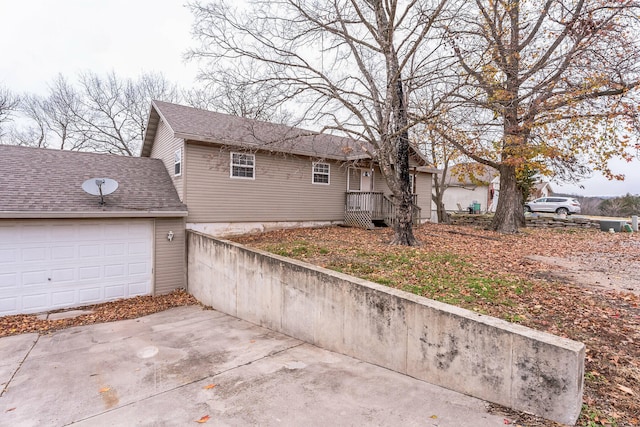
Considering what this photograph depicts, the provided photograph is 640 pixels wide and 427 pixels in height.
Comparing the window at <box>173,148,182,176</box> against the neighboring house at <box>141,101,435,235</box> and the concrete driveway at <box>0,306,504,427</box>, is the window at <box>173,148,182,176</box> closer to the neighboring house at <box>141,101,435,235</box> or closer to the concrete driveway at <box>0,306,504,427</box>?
the neighboring house at <box>141,101,435,235</box>

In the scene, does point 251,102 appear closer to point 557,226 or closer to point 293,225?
point 293,225

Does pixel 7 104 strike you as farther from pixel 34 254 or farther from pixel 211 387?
pixel 211 387

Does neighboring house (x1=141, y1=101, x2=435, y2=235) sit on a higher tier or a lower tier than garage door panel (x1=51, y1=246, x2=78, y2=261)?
higher

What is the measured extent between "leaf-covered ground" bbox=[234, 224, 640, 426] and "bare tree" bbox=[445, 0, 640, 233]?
3286 mm

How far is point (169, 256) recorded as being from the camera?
9.79 meters

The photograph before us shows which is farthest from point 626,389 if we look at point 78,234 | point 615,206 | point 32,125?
point 615,206

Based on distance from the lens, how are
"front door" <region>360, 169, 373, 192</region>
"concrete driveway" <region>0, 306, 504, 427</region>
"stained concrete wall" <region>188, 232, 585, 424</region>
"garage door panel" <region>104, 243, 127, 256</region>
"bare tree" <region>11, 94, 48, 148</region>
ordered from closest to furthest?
"stained concrete wall" <region>188, 232, 585, 424</region> < "concrete driveway" <region>0, 306, 504, 427</region> < "garage door panel" <region>104, 243, 127, 256</region> < "front door" <region>360, 169, 373, 192</region> < "bare tree" <region>11, 94, 48, 148</region>

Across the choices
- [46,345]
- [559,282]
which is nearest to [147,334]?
[46,345]

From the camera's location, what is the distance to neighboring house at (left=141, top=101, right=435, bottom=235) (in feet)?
33.6

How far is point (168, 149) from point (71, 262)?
4.86 meters

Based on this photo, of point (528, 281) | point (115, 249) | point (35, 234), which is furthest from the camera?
point (115, 249)

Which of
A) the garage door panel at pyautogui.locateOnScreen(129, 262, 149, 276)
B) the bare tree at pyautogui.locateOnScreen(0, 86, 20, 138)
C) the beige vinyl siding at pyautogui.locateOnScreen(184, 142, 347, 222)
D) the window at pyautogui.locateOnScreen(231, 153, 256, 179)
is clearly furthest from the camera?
the bare tree at pyautogui.locateOnScreen(0, 86, 20, 138)

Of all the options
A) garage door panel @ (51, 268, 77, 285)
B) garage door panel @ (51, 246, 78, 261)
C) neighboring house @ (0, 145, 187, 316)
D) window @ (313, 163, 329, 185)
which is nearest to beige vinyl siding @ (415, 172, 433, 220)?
window @ (313, 163, 329, 185)

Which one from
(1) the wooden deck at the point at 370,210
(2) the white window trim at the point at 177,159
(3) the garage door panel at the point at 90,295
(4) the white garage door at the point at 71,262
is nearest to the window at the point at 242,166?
(2) the white window trim at the point at 177,159
